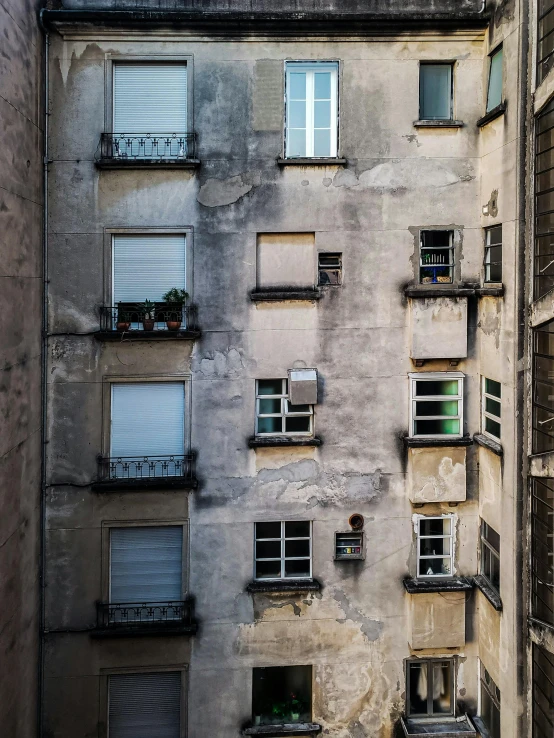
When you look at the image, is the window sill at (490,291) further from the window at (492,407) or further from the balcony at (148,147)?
the balcony at (148,147)

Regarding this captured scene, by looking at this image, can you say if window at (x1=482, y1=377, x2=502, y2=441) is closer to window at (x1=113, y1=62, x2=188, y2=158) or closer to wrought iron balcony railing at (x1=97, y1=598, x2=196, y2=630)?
wrought iron balcony railing at (x1=97, y1=598, x2=196, y2=630)

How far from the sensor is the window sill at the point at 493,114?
12.1 meters

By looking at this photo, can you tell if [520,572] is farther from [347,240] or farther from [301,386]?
[347,240]

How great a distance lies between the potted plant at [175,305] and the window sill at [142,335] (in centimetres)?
17

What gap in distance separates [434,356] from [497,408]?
164 centimetres

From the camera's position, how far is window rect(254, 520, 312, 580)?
44.3 ft

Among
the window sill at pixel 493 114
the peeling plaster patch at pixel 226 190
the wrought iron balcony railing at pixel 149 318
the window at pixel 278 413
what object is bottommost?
the window at pixel 278 413

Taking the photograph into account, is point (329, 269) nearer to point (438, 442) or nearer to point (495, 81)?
point (438, 442)

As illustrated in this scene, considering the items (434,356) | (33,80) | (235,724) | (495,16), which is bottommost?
(235,724)

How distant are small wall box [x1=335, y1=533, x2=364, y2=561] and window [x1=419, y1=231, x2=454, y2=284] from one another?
18.7ft

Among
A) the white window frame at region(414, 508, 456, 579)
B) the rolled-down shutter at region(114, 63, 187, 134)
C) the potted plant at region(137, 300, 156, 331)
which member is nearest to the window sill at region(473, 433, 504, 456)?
the white window frame at region(414, 508, 456, 579)

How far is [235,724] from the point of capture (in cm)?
1338

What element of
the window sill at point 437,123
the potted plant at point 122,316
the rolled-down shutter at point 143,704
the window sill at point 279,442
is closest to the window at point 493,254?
the window sill at point 437,123

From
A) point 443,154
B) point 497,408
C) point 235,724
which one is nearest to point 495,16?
point 443,154
